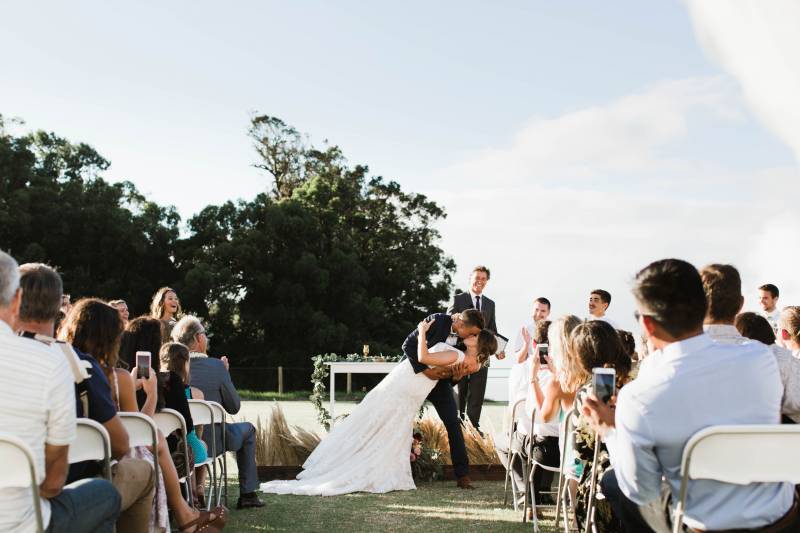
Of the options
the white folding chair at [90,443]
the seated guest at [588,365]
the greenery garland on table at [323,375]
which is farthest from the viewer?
the greenery garland on table at [323,375]

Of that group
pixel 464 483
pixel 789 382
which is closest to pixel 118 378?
pixel 789 382

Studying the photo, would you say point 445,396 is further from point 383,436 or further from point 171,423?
point 171,423

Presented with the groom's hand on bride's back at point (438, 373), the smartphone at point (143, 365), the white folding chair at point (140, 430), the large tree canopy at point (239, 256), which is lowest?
the white folding chair at point (140, 430)

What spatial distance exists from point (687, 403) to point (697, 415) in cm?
6

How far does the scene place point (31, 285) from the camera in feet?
12.1

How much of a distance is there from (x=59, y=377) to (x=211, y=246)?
1239 inches

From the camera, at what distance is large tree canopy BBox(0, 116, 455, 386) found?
32219mm

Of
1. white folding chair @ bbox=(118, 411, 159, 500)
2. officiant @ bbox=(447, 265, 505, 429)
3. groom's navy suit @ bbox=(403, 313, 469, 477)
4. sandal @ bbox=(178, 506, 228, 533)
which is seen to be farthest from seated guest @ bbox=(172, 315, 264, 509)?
officiant @ bbox=(447, 265, 505, 429)

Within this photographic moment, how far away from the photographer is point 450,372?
845 centimetres

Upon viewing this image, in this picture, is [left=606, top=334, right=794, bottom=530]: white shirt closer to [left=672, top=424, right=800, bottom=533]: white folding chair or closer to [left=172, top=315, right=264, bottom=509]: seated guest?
[left=672, top=424, right=800, bottom=533]: white folding chair

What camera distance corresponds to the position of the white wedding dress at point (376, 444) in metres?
8.30

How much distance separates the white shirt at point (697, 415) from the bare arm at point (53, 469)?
6.61 ft

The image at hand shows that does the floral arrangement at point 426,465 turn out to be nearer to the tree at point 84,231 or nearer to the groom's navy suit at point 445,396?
the groom's navy suit at point 445,396

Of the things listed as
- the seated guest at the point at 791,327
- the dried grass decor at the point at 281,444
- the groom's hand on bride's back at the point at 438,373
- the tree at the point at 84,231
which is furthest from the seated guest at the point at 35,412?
the tree at the point at 84,231
